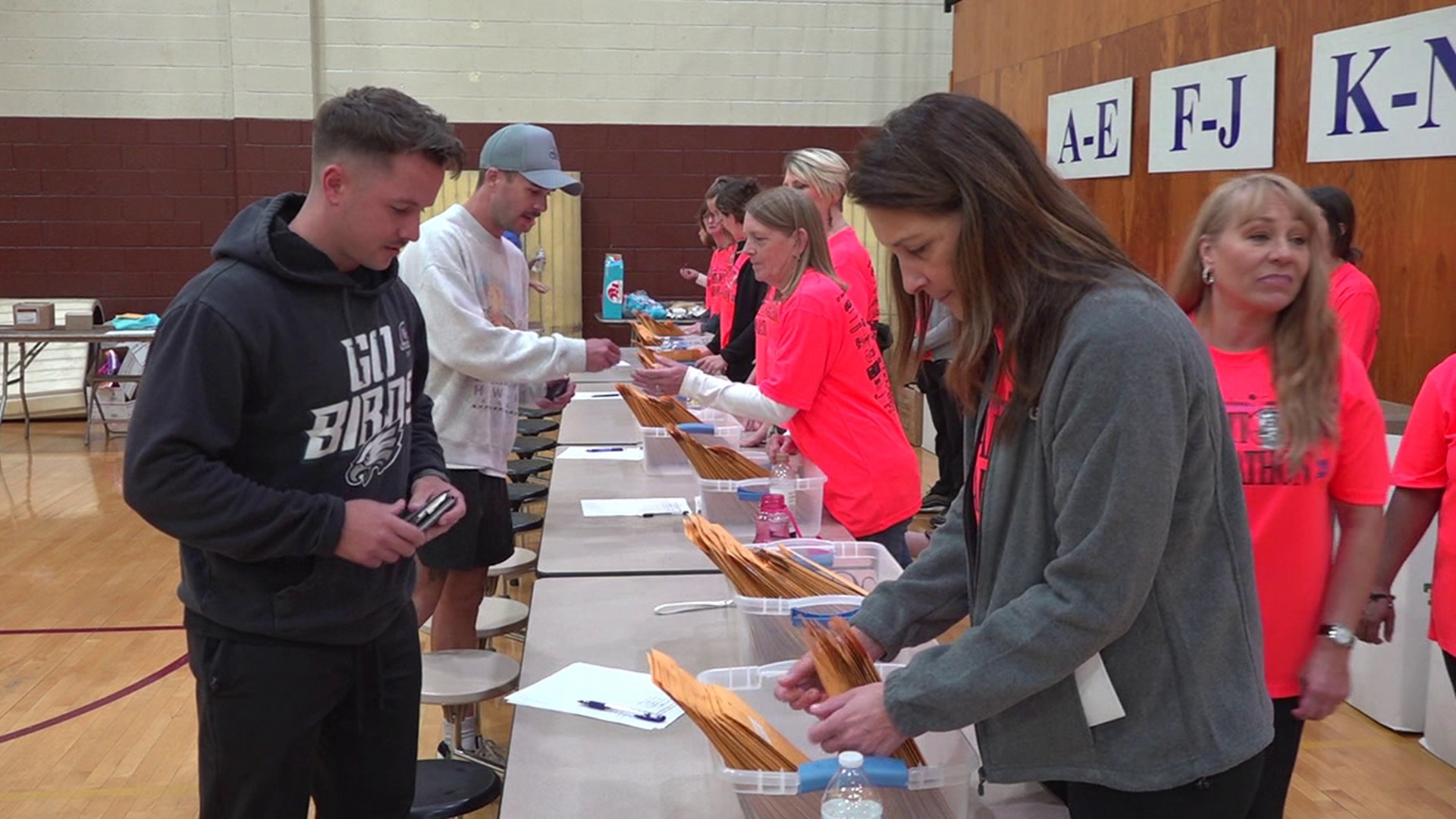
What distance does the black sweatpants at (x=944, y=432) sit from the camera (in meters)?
6.13

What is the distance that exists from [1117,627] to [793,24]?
9.38 metres

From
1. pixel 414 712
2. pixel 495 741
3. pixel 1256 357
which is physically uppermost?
pixel 1256 357

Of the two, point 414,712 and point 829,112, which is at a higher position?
point 829,112

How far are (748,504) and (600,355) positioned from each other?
702 millimetres

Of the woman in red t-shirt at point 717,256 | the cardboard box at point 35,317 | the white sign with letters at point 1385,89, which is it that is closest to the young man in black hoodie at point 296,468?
the white sign with letters at point 1385,89

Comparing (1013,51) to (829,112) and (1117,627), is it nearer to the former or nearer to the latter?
(829,112)

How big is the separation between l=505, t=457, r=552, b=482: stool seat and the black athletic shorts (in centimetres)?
168

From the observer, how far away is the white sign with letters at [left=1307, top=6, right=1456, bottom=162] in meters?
3.95

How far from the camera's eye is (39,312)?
8.30 meters

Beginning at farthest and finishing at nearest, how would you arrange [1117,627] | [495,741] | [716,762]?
[495,741]
[716,762]
[1117,627]

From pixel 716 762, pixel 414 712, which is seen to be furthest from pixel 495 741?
pixel 716 762

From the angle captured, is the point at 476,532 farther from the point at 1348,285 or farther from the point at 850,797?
the point at 1348,285

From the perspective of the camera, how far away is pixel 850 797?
131 centimetres

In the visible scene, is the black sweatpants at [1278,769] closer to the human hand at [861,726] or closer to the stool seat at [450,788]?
the human hand at [861,726]
